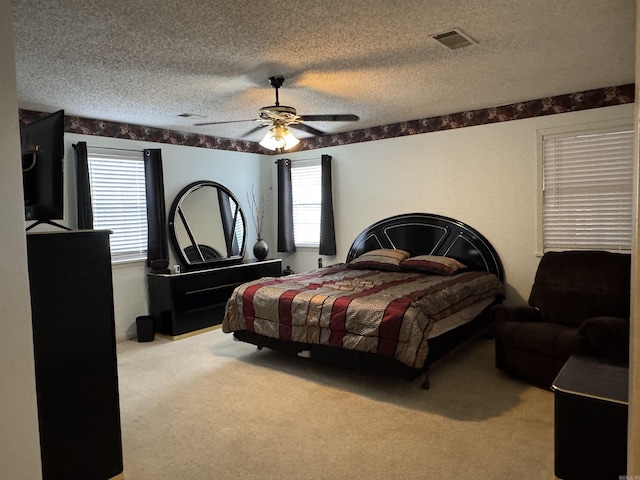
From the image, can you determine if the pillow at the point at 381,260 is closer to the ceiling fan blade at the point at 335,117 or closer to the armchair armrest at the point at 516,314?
the armchair armrest at the point at 516,314

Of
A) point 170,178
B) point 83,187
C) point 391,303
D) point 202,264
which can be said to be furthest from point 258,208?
point 391,303

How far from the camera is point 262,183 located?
6938 mm

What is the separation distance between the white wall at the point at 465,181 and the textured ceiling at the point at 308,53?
1.47ft

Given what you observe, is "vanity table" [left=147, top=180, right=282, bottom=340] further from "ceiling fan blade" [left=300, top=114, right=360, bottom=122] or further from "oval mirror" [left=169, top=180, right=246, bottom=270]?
"ceiling fan blade" [left=300, top=114, right=360, bottom=122]

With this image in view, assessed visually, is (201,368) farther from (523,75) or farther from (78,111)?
(523,75)

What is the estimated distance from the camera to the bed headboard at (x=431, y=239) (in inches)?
199

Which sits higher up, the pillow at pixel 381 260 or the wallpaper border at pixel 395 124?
the wallpaper border at pixel 395 124

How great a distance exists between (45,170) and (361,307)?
2.30 metres

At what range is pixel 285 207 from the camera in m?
6.60

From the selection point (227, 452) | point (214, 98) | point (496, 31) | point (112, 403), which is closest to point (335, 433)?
point (227, 452)

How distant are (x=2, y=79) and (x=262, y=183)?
528cm

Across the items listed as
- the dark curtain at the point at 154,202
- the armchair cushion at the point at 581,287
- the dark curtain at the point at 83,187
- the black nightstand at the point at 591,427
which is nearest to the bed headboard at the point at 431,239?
the armchair cushion at the point at 581,287

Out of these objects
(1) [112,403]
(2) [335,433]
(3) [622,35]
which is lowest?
(2) [335,433]

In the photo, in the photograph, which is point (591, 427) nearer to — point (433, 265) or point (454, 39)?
point (454, 39)
